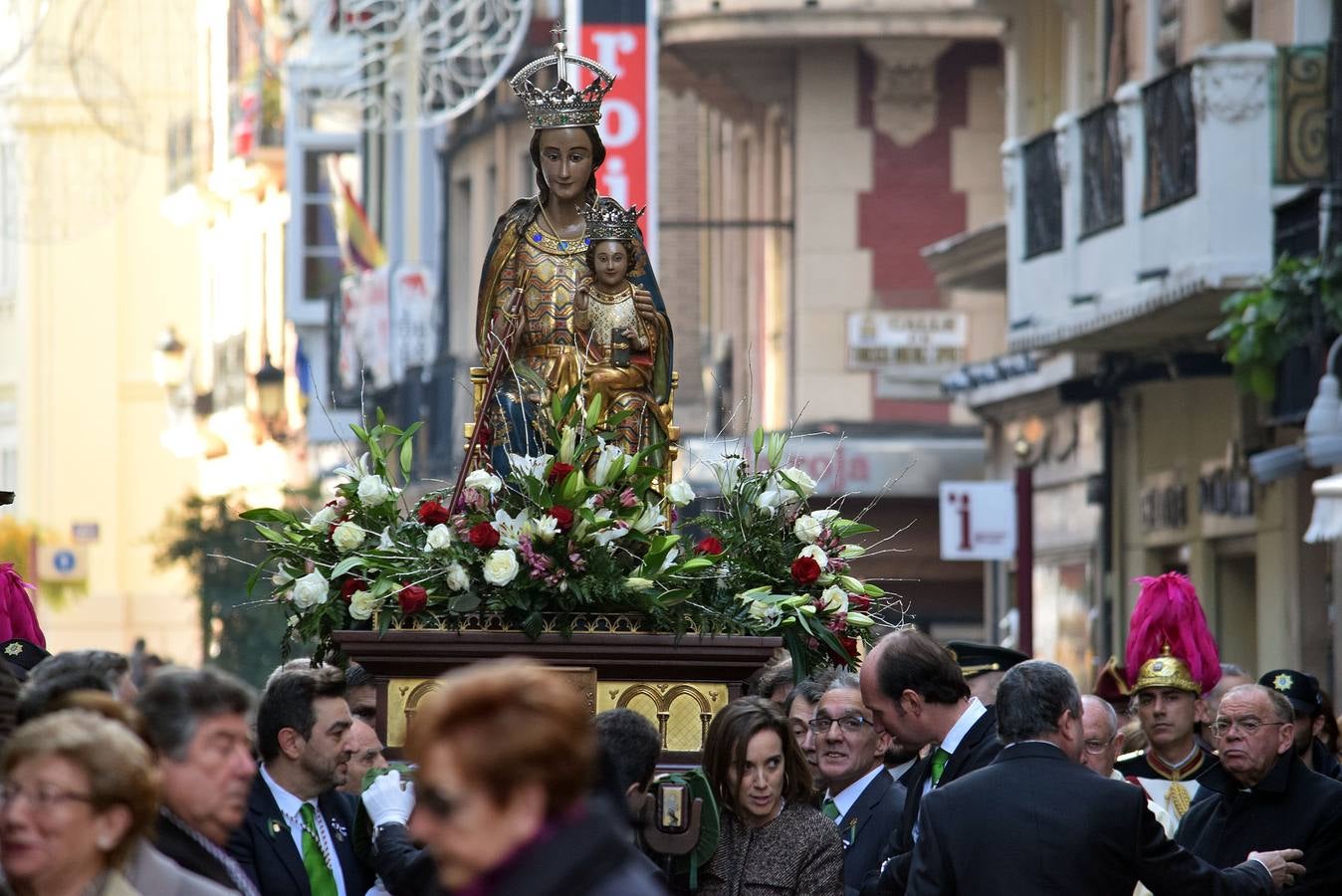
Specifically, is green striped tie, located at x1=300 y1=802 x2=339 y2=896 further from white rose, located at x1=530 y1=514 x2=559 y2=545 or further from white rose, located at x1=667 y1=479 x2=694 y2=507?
white rose, located at x1=667 y1=479 x2=694 y2=507

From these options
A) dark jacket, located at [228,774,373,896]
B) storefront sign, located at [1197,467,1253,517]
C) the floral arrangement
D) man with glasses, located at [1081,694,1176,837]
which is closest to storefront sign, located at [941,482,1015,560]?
storefront sign, located at [1197,467,1253,517]

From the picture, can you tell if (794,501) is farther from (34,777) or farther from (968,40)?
(968,40)

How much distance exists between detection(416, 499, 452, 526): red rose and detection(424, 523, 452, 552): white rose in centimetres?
16

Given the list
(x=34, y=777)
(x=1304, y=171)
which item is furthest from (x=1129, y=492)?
(x=34, y=777)

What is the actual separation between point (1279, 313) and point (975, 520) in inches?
176

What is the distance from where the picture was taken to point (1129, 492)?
2423cm

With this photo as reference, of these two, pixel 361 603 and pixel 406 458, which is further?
pixel 406 458

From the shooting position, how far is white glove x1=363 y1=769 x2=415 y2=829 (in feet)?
24.4

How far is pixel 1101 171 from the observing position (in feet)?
71.3

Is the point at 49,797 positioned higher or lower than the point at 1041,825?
higher

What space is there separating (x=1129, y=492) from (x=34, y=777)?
19.7 metres

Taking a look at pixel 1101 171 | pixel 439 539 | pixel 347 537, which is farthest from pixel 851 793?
pixel 1101 171

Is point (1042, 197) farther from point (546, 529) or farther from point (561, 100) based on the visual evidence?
point (546, 529)

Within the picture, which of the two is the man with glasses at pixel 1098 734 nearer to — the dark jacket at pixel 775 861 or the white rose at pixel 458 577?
the dark jacket at pixel 775 861
